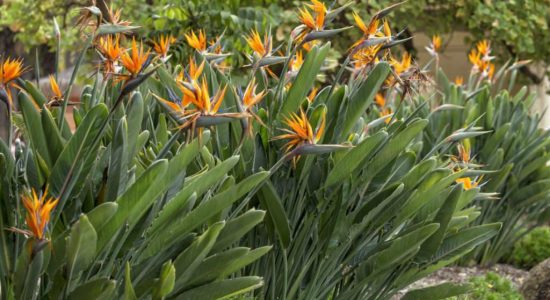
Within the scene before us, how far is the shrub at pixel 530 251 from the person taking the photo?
7473 mm

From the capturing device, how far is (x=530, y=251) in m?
7.54

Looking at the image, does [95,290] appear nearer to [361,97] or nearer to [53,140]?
[53,140]

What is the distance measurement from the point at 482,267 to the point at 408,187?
3.59 m

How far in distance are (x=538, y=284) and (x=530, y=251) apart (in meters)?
1.86

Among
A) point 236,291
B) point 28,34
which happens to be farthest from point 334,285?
point 28,34

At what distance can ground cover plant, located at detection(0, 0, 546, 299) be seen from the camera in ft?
9.12

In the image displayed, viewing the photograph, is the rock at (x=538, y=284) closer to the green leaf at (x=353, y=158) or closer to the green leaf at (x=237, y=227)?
the green leaf at (x=353, y=158)

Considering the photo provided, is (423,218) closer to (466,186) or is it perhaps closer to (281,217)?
(466,186)

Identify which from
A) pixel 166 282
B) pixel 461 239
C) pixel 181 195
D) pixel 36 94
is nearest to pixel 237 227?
pixel 181 195

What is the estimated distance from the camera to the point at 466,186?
14.3 feet

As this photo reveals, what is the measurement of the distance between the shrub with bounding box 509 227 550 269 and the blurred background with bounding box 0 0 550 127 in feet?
7.89

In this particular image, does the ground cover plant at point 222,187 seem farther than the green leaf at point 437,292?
No

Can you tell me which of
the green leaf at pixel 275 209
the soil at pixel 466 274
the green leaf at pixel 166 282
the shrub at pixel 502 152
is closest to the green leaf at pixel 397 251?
the green leaf at pixel 275 209

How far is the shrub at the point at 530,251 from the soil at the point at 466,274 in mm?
120
